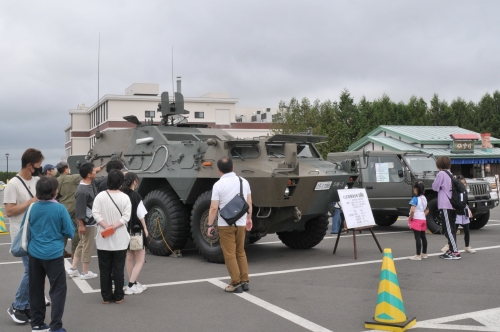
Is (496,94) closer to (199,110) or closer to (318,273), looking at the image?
(199,110)

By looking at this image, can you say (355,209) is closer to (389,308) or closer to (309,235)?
(309,235)

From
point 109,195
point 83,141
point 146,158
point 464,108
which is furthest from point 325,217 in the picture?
point 83,141

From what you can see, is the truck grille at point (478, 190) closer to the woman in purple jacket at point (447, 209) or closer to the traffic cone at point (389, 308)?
the woman in purple jacket at point (447, 209)

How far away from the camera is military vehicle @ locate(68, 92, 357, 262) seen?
10.0 metres

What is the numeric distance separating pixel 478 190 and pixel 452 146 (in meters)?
24.0

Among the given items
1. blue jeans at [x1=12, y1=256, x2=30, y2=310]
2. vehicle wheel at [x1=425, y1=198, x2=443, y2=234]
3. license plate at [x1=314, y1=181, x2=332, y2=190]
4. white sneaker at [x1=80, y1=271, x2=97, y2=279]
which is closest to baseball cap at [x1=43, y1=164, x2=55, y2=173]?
white sneaker at [x1=80, y1=271, x2=97, y2=279]

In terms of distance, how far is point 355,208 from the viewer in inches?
422

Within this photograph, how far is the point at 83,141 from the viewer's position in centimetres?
7512

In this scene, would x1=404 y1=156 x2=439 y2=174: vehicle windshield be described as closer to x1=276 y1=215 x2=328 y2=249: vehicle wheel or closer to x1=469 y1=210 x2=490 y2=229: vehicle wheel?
x1=469 y1=210 x2=490 y2=229: vehicle wheel

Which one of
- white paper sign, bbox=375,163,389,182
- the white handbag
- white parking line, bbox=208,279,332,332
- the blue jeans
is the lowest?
white parking line, bbox=208,279,332,332

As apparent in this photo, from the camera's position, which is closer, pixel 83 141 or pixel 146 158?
pixel 146 158

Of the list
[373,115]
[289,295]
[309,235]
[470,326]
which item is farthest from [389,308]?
[373,115]

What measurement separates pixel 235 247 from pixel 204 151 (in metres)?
3.22

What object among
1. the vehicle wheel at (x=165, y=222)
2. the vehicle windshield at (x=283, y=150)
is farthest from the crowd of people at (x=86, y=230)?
the vehicle windshield at (x=283, y=150)
